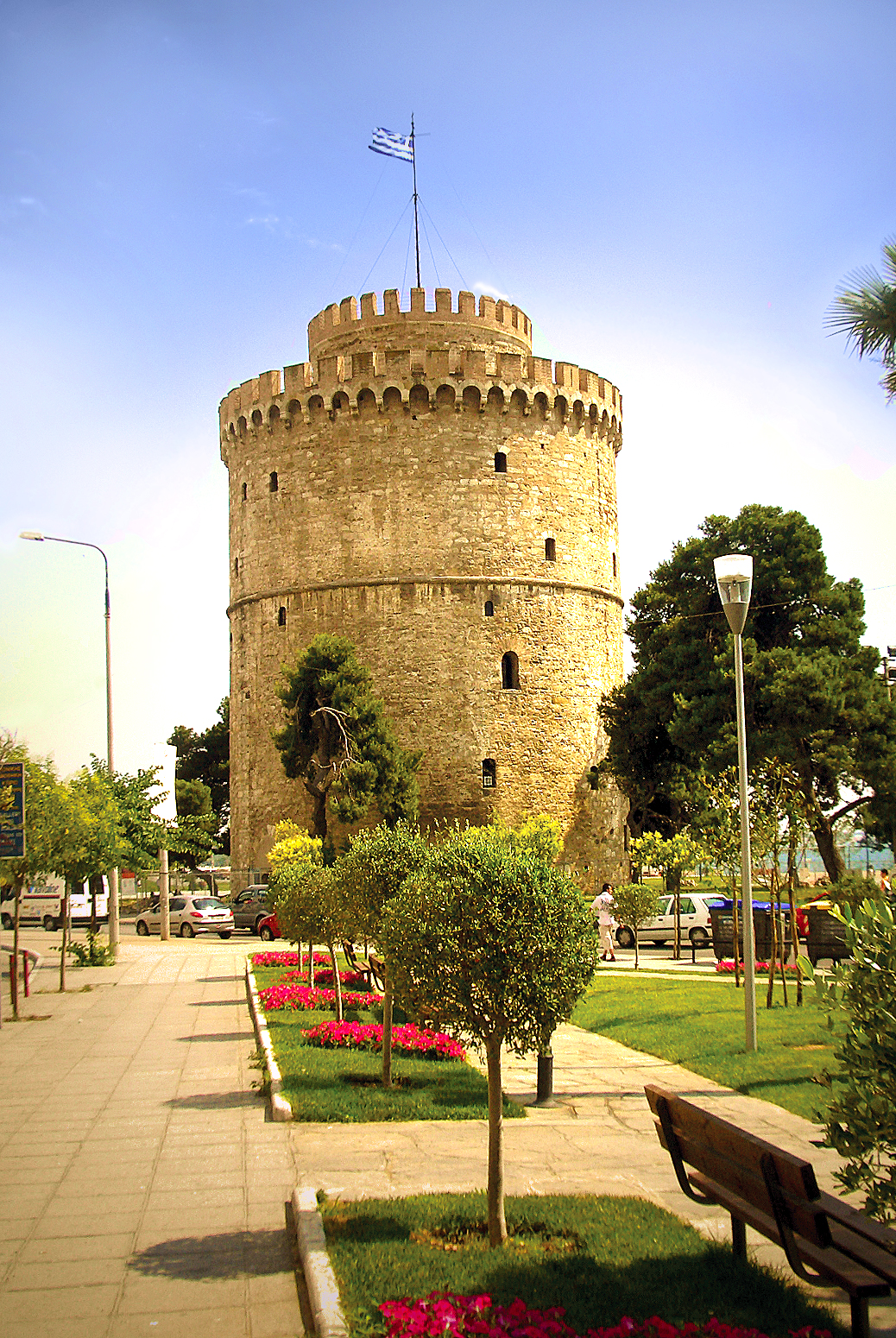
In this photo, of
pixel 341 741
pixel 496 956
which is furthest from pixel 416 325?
pixel 496 956

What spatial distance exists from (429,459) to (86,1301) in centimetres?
2962

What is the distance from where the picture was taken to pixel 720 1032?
39.5 ft

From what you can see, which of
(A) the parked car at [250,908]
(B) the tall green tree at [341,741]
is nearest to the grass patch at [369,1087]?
(B) the tall green tree at [341,741]

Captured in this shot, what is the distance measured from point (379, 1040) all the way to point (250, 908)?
20.8 metres

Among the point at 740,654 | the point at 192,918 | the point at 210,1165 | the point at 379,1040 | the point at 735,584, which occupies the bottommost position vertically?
the point at 192,918

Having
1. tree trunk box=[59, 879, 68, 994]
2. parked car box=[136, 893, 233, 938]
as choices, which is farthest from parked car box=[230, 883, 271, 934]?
tree trunk box=[59, 879, 68, 994]

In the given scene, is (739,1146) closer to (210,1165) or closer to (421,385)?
(210,1165)

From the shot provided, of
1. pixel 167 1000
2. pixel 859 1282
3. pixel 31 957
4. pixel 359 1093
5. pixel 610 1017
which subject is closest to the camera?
pixel 859 1282

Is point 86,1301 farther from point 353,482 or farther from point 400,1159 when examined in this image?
point 353,482

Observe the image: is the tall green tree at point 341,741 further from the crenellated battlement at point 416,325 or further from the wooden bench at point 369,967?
the wooden bench at point 369,967

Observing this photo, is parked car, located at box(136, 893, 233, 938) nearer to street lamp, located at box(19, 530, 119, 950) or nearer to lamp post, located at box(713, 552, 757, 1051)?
street lamp, located at box(19, 530, 119, 950)

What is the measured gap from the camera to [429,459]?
110 ft

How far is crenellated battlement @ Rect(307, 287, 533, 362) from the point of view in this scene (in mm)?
34906

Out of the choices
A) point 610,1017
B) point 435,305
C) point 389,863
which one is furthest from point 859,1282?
point 435,305
